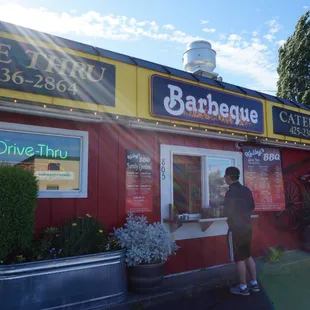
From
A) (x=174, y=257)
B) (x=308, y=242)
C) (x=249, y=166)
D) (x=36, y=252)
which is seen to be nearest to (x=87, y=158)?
(x=36, y=252)

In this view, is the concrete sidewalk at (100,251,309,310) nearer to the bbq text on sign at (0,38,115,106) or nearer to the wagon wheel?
the wagon wheel

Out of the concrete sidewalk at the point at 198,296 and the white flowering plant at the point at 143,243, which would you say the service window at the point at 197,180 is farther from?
the white flowering plant at the point at 143,243

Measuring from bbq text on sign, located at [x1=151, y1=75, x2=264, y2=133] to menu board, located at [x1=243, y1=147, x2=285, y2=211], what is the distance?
0.55 meters

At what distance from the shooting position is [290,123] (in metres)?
7.05

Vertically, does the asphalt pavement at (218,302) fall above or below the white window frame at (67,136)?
below

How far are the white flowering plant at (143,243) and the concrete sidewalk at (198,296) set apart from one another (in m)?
0.46

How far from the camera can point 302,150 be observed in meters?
7.71

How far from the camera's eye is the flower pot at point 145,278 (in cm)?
413

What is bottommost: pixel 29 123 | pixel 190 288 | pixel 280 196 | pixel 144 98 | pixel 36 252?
pixel 190 288

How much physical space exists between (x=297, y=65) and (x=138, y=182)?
1564cm

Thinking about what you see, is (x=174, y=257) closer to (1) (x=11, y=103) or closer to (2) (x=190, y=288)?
(2) (x=190, y=288)

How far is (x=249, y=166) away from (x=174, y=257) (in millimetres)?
2482

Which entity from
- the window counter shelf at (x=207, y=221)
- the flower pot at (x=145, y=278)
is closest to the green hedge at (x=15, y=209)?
the flower pot at (x=145, y=278)

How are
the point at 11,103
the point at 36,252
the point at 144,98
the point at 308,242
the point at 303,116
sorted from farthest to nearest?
1. the point at 303,116
2. the point at 308,242
3. the point at 144,98
4. the point at 11,103
5. the point at 36,252
